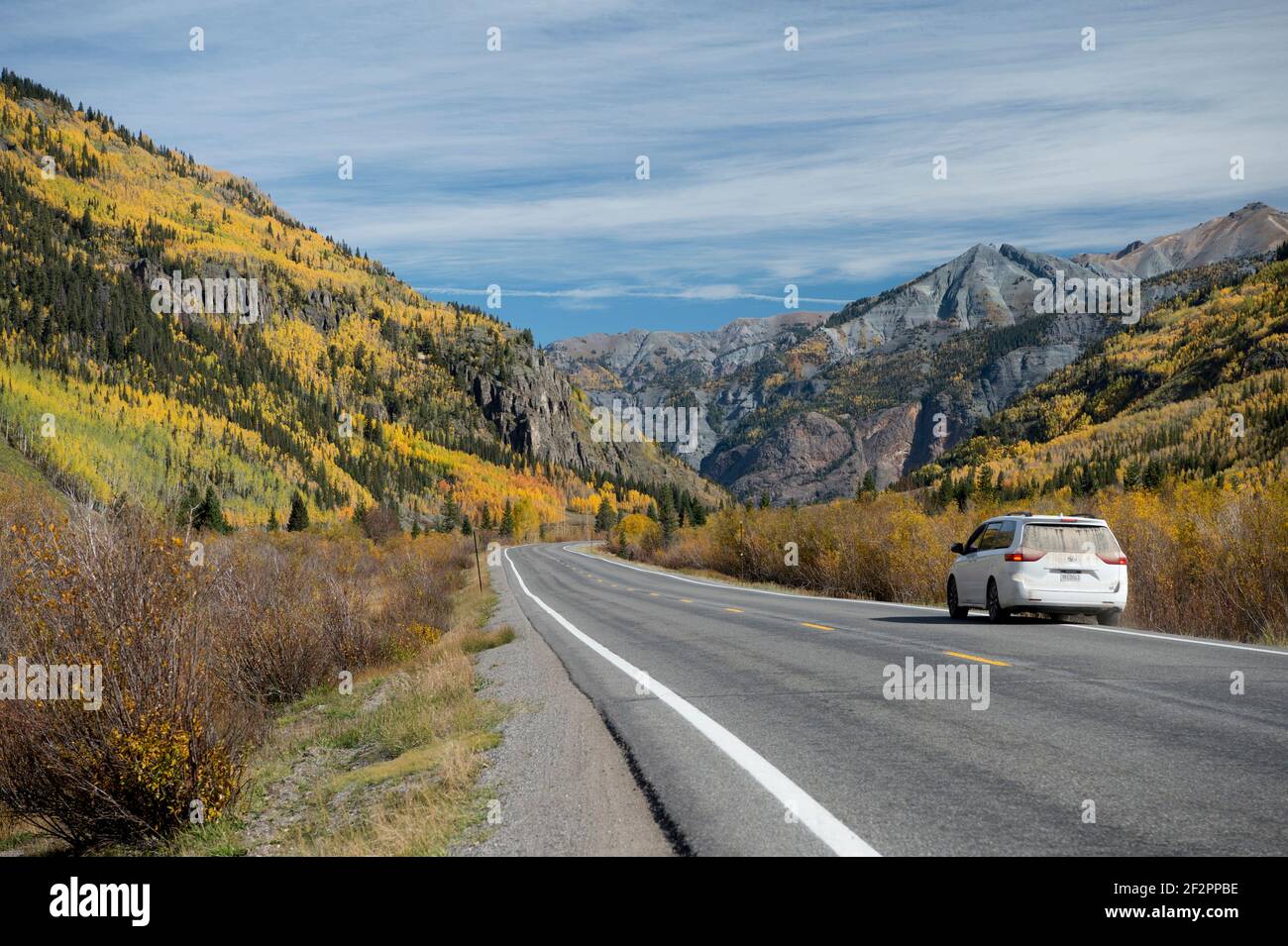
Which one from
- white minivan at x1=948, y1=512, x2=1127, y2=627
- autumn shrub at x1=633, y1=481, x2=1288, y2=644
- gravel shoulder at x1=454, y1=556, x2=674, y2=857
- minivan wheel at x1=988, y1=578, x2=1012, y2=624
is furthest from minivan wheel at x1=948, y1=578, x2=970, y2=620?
gravel shoulder at x1=454, y1=556, x2=674, y2=857

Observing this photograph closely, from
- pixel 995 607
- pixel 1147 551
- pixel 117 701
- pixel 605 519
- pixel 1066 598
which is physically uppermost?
pixel 1147 551

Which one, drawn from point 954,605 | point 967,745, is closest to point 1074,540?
point 954,605

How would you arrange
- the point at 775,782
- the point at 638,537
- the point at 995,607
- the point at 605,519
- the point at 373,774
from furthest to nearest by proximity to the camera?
the point at 605,519
the point at 638,537
the point at 995,607
the point at 373,774
the point at 775,782

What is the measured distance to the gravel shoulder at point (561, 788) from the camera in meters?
5.03

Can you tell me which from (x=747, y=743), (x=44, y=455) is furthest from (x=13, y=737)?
(x=44, y=455)

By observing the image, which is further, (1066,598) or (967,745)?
(1066,598)

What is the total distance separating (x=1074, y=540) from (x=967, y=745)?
9.22m

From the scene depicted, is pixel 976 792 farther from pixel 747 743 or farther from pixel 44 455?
pixel 44 455

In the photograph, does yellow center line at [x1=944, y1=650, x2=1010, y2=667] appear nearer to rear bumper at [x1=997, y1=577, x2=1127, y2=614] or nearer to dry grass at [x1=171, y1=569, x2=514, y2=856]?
rear bumper at [x1=997, y1=577, x2=1127, y2=614]

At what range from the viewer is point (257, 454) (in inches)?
6142

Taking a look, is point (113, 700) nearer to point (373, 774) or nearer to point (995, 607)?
point (373, 774)

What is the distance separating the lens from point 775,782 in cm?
571

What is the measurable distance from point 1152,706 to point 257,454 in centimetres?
16551

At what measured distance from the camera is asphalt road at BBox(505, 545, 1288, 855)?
4.49 meters
